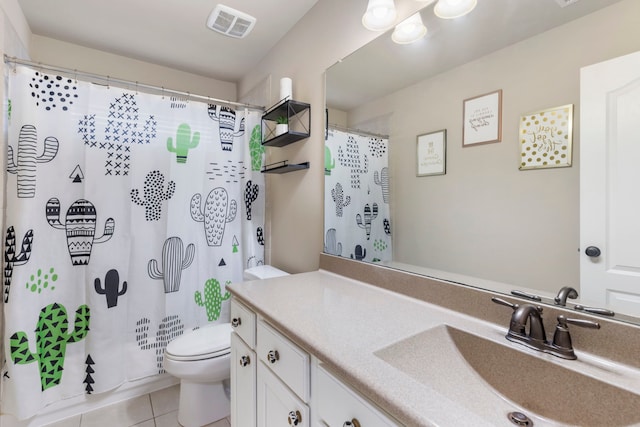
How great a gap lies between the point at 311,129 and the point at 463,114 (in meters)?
0.95

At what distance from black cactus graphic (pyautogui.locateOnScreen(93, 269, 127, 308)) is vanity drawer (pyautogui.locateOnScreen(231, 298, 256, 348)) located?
3.14ft

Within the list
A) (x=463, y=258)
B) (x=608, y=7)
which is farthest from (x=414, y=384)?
(x=608, y=7)

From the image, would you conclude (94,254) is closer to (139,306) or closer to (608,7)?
(139,306)

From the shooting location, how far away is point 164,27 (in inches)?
78.5

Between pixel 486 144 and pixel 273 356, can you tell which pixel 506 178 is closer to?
pixel 486 144

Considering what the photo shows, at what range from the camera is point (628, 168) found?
2.32ft

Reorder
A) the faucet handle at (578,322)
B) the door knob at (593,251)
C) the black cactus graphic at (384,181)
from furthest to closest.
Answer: the black cactus graphic at (384,181), the door knob at (593,251), the faucet handle at (578,322)

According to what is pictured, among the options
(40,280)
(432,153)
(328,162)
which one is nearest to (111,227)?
(40,280)

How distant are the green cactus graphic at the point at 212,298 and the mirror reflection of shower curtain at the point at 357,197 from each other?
0.96m

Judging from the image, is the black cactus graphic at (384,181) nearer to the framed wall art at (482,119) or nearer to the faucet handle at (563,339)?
the framed wall art at (482,119)

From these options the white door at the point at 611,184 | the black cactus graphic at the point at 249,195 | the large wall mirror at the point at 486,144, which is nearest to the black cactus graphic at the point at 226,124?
the black cactus graphic at the point at 249,195

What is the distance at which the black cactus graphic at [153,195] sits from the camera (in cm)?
186

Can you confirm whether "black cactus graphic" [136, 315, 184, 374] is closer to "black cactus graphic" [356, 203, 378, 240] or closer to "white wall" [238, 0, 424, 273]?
"white wall" [238, 0, 424, 273]

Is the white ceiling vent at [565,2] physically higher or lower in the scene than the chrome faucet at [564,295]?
higher
